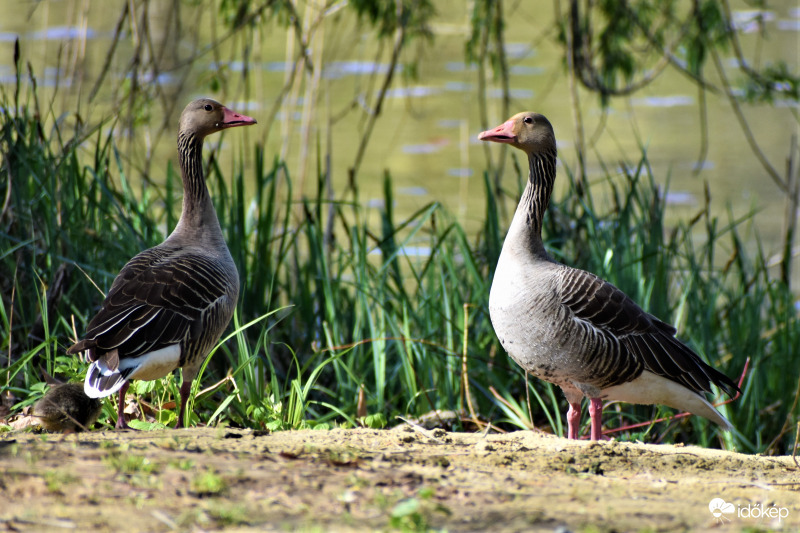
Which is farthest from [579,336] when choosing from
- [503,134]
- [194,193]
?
[194,193]

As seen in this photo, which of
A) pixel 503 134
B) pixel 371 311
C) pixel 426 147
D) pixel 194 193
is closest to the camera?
pixel 503 134

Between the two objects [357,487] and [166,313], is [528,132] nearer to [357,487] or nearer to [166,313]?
[166,313]

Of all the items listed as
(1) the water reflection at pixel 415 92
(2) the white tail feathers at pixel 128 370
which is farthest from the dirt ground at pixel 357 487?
(1) the water reflection at pixel 415 92

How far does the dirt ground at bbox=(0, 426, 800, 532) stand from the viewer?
2844mm

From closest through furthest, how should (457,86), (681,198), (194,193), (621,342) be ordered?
(621,342) → (194,193) → (681,198) → (457,86)

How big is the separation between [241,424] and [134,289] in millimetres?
1048

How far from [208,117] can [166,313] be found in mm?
1512

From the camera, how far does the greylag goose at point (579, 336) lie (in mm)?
4719

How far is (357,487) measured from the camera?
315cm

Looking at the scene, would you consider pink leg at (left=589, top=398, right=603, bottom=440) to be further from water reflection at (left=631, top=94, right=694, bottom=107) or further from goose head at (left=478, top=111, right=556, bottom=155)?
water reflection at (left=631, top=94, right=694, bottom=107)

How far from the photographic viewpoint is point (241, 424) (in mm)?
5082

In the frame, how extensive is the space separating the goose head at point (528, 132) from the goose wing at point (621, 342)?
2.58ft

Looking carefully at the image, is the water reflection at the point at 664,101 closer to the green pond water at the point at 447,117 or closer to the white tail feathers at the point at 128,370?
the green pond water at the point at 447,117

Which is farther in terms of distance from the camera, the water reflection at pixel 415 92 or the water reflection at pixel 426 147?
the water reflection at pixel 415 92
